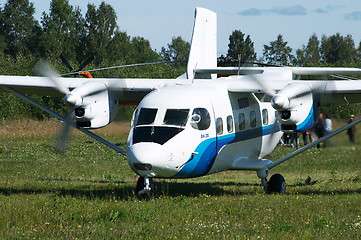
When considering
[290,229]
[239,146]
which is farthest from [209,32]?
[290,229]

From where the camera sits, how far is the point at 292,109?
14.6 metres

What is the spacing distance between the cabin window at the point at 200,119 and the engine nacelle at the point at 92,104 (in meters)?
2.83

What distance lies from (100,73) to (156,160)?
46.3 m

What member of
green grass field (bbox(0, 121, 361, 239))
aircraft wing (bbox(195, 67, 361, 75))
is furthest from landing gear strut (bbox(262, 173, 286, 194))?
aircraft wing (bbox(195, 67, 361, 75))

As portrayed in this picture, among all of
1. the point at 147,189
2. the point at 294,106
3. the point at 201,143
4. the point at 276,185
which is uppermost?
the point at 294,106

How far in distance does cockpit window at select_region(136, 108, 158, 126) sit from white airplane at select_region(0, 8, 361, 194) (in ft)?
0.08

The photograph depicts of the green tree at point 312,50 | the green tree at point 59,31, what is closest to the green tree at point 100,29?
the green tree at point 59,31

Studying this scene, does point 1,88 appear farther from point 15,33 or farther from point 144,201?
point 15,33

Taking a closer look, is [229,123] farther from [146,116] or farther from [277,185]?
[146,116]

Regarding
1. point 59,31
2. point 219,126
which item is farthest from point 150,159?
point 59,31

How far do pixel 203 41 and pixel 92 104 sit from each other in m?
6.16

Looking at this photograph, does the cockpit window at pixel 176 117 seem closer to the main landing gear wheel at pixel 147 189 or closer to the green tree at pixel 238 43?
the main landing gear wheel at pixel 147 189

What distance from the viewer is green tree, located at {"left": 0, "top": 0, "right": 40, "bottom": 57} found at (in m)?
91.6

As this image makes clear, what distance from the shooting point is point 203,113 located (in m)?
14.5
